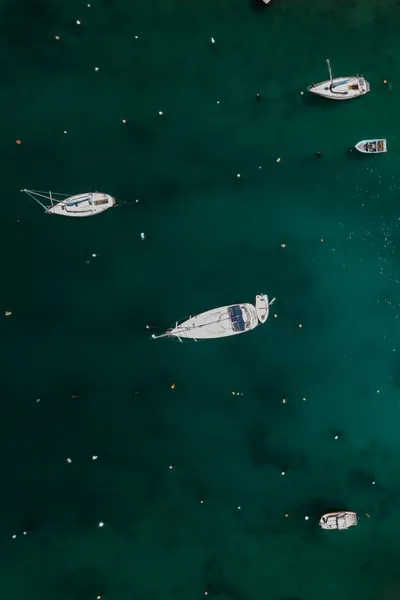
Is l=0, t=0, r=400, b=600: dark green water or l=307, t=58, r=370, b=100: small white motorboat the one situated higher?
l=307, t=58, r=370, b=100: small white motorboat

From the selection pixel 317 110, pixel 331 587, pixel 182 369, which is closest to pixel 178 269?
pixel 182 369

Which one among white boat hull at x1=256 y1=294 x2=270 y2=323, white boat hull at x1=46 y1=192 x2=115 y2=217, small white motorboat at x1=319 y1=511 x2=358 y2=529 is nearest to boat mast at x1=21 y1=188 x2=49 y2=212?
white boat hull at x1=46 y1=192 x2=115 y2=217

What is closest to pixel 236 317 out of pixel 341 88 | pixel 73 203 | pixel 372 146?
pixel 73 203

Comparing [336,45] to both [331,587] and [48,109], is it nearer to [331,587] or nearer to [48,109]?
[48,109]

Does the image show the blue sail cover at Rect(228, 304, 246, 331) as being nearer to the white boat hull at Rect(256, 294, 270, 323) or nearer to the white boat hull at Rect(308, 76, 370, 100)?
the white boat hull at Rect(256, 294, 270, 323)

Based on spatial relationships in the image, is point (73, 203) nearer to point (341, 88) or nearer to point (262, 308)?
point (262, 308)
